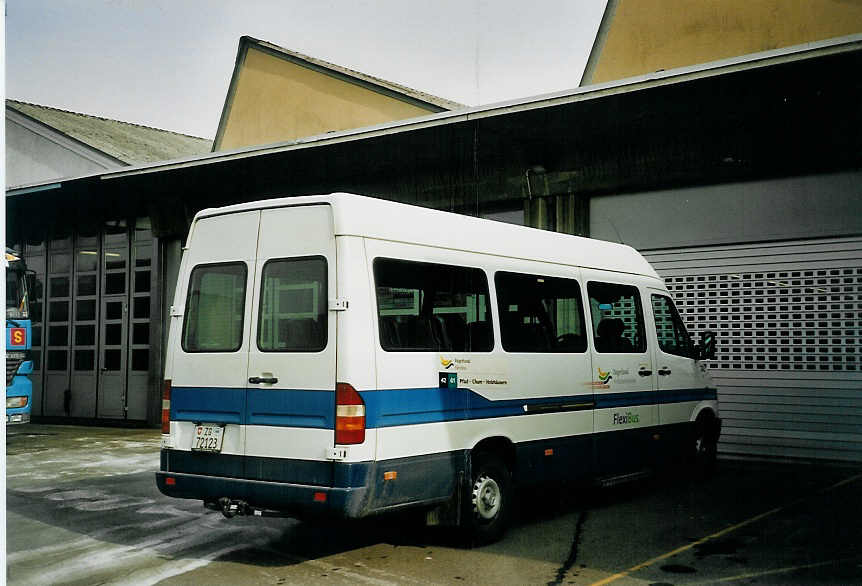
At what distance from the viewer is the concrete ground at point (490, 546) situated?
6.28 meters

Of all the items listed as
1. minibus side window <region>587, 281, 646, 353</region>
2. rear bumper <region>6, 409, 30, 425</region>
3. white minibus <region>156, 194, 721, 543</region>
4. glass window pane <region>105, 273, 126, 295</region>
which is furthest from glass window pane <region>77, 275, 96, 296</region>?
minibus side window <region>587, 281, 646, 353</region>

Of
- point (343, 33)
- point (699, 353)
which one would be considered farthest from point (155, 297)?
point (343, 33)

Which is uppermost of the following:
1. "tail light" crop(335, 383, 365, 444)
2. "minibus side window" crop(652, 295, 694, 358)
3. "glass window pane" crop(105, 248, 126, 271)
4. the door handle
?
"glass window pane" crop(105, 248, 126, 271)

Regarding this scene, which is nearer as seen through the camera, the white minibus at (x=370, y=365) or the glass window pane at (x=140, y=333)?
the white minibus at (x=370, y=365)

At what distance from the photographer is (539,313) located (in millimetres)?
7844

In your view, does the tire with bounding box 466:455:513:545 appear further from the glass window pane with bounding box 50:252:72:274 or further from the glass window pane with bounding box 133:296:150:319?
the glass window pane with bounding box 50:252:72:274

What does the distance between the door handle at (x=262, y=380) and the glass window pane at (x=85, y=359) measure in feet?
43.9

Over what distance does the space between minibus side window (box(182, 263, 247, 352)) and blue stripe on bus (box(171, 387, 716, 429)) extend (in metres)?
0.35

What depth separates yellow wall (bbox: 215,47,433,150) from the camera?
20.6m

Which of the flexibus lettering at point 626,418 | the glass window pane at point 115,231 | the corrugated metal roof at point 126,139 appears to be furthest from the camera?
the glass window pane at point 115,231

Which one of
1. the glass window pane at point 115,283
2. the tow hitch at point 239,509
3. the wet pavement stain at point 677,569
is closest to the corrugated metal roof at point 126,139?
the glass window pane at point 115,283

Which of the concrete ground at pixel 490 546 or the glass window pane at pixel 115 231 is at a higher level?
the glass window pane at pixel 115 231

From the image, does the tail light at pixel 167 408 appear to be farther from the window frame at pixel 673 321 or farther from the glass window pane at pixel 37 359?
the glass window pane at pixel 37 359

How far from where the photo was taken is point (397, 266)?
22.1 feet
